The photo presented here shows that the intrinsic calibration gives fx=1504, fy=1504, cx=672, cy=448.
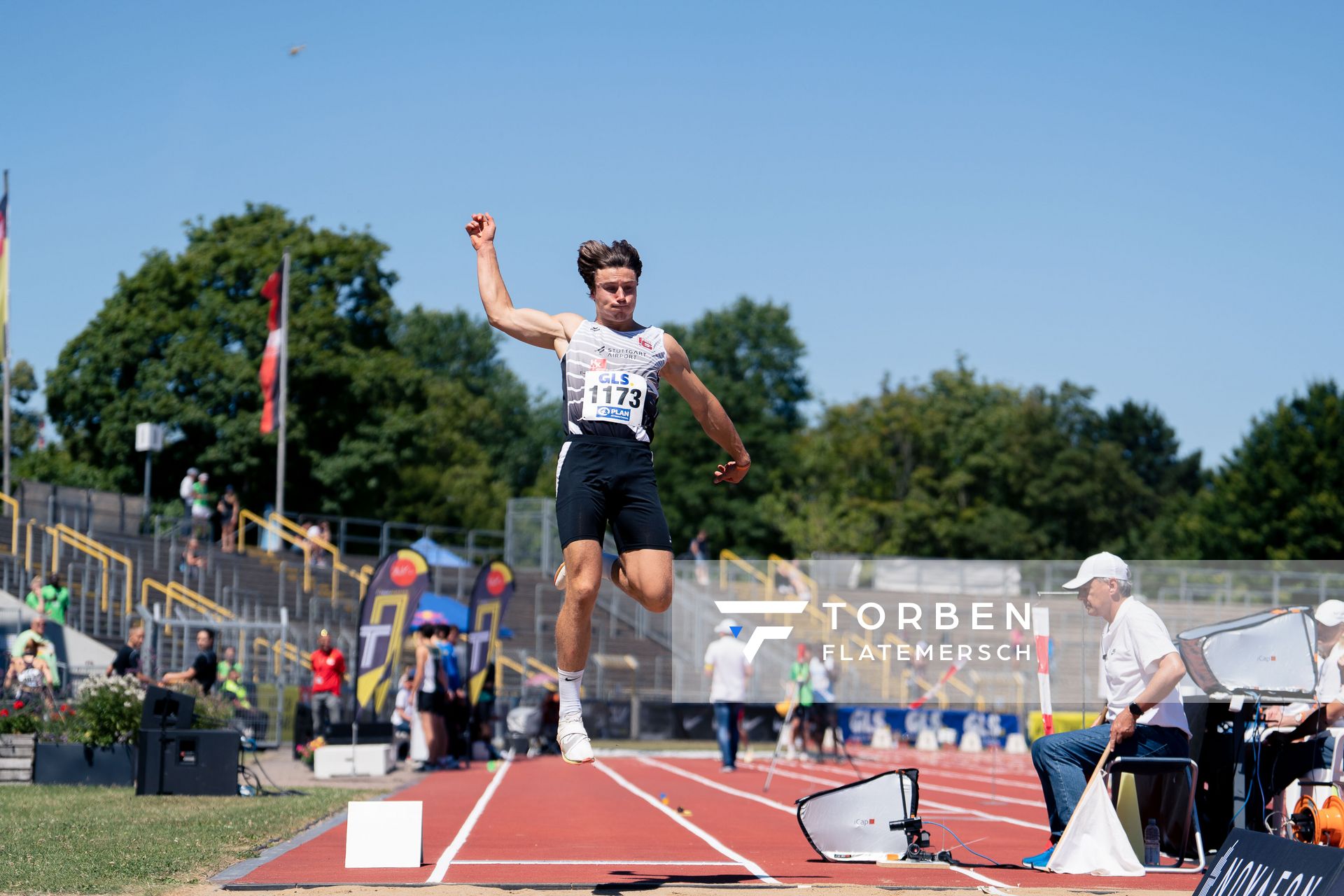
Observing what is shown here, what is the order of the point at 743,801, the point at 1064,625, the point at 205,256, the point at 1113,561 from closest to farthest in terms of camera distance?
1. the point at 1113,561
2. the point at 1064,625
3. the point at 743,801
4. the point at 205,256

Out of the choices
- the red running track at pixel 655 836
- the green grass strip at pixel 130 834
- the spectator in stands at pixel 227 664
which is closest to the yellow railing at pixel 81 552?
the spectator in stands at pixel 227 664

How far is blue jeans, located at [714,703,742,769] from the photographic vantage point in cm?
1986

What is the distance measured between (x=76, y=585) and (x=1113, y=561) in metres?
24.9

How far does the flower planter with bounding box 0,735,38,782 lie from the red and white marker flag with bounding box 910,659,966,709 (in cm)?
941

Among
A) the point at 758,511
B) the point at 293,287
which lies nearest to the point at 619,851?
the point at 293,287

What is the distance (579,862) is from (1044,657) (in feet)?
9.50

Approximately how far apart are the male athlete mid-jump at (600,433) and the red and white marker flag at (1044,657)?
8.26ft

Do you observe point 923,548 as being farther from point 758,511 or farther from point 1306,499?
point 1306,499

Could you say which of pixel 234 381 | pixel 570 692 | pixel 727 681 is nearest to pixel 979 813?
pixel 727 681

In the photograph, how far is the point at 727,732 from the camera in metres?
19.9

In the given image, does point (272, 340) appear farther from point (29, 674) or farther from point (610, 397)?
point (610, 397)

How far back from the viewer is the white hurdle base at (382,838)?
7.72 meters

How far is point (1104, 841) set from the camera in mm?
7750

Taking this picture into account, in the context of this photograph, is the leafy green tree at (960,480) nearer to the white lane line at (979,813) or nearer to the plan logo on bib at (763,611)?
the white lane line at (979,813)
